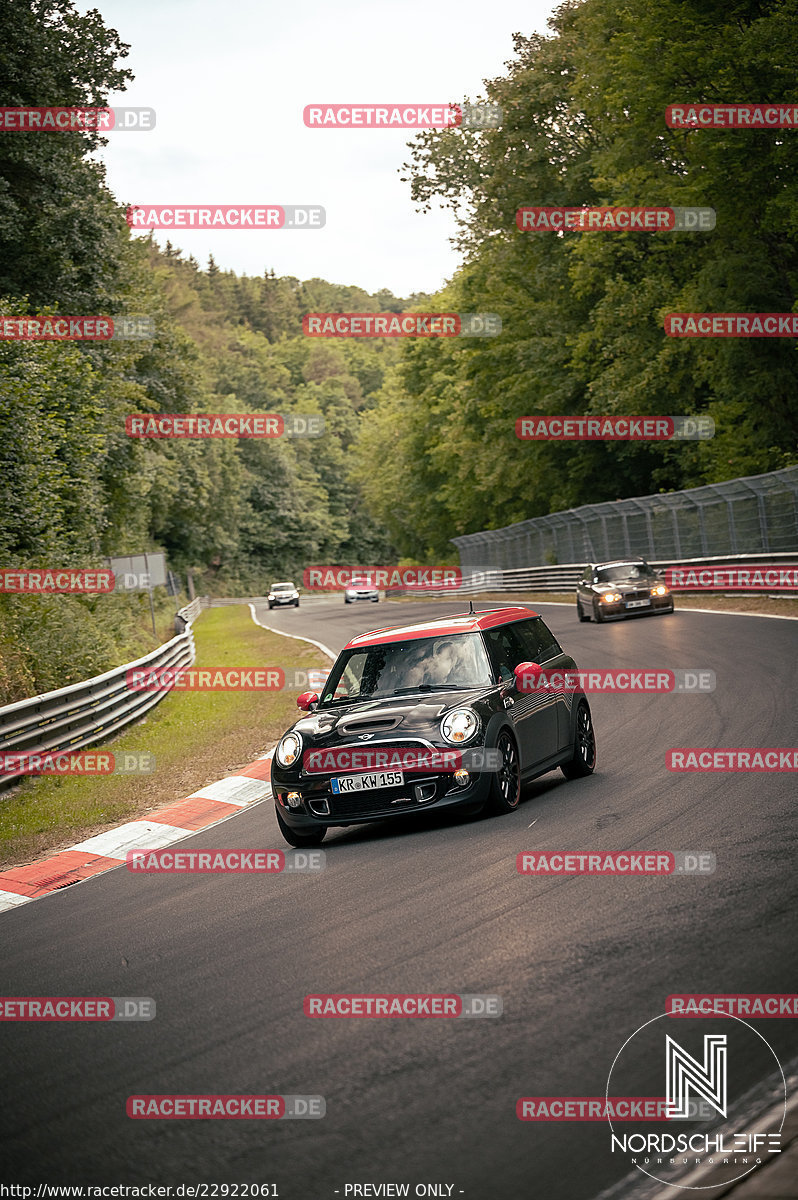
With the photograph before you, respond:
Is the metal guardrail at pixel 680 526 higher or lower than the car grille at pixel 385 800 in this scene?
higher

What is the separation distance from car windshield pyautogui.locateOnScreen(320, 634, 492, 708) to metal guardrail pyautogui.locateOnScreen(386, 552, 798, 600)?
19815mm

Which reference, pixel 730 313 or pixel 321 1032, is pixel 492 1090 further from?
pixel 730 313

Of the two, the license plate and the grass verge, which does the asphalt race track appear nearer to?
the license plate

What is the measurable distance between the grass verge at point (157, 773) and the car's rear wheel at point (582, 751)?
4390mm

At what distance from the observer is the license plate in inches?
353

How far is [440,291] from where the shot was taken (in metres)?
80.9

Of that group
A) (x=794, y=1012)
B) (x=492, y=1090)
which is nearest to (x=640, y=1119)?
(x=492, y=1090)

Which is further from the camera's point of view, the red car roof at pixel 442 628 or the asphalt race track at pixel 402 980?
the red car roof at pixel 442 628

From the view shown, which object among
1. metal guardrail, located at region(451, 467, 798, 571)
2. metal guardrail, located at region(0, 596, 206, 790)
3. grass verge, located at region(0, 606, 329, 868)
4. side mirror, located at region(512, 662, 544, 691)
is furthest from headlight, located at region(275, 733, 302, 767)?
metal guardrail, located at region(451, 467, 798, 571)

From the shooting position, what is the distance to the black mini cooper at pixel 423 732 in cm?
898

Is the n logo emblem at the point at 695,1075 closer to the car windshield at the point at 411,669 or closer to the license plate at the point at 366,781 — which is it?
the license plate at the point at 366,781

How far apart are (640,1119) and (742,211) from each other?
113 ft

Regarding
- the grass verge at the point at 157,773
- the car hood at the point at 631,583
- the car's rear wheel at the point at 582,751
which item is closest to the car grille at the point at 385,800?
the car's rear wheel at the point at 582,751

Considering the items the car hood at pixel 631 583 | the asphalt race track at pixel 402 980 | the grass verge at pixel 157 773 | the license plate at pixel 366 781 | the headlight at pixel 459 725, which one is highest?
the headlight at pixel 459 725
